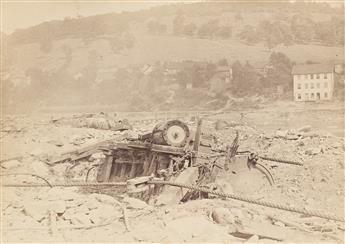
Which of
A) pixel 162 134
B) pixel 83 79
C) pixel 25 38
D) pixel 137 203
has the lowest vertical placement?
pixel 137 203

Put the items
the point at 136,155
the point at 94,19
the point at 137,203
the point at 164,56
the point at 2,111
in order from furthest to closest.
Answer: the point at 164,56, the point at 2,111, the point at 94,19, the point at 136,155, the point at 137,203

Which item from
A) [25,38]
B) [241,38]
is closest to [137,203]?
[25,38]

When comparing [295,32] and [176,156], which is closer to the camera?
[176,156]

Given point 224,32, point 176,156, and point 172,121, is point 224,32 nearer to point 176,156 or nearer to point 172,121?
point 172,121

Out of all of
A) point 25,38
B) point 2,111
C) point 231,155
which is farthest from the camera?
point 2,111

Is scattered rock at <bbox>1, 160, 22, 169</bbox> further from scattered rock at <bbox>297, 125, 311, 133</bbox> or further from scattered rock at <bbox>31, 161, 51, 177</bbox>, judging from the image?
scattered rock at <bbox>297, 125, 311, 133</bbox>

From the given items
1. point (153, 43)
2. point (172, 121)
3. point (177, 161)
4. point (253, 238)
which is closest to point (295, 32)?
point (153, 43)

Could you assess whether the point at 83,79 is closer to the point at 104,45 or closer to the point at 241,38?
the point at 104,45
